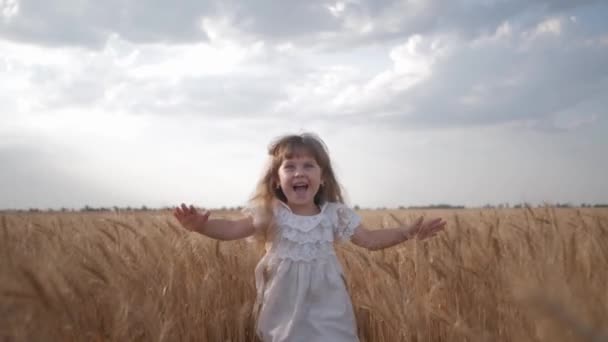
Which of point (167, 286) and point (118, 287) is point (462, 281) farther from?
point (118, 287)

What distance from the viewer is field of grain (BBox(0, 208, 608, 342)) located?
1.43 meters

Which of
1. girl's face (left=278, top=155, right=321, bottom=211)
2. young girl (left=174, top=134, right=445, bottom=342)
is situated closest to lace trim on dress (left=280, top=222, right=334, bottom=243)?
young girl (left=174, top=134, right=445, bottom=342)

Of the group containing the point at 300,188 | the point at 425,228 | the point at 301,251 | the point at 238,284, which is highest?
the point at 300,188

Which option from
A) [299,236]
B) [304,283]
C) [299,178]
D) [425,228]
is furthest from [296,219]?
[425,228]

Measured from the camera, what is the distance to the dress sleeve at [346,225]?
2717 mm

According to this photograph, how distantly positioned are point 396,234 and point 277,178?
2.19 ft

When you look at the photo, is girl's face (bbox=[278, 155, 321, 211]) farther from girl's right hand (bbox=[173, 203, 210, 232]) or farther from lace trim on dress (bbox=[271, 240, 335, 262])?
girl's right hand (bbox=[173, 203, 210, 232])

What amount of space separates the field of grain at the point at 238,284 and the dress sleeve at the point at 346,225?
0.42 feet

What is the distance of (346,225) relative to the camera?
273cm

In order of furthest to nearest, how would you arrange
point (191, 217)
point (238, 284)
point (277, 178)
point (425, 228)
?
point (277, 178)
point (238, 284)
point (425, 228)
point (191, 217)

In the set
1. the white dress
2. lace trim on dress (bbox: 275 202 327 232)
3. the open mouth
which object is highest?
the open mouth

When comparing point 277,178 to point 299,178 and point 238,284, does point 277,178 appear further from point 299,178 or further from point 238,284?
point 238,284

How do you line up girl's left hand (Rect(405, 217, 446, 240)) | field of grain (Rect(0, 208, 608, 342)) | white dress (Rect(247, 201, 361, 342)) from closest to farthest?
field of grain (Rect(0, 208, 608, 342))
white dress (Rect(247, 201, 361, 342))
girl's left hand (Rect(405, 217, 446, 240))

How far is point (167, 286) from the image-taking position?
228 cm
